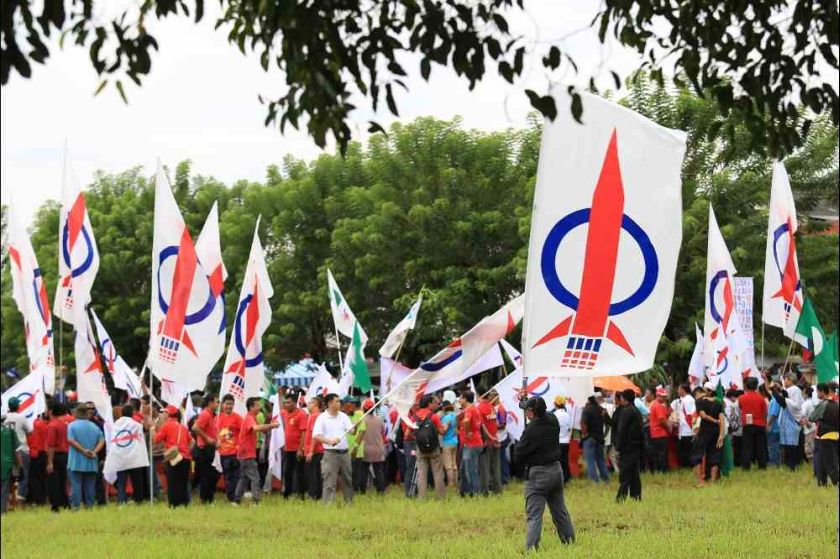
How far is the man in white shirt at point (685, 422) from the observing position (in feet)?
87.5

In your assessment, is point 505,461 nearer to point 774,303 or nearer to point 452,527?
point 774,303

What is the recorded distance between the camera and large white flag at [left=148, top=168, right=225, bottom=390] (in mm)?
20781

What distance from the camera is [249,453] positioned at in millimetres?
21953

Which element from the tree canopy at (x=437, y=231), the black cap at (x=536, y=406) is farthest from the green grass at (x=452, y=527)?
the tree canopy at (x=437, y=231)

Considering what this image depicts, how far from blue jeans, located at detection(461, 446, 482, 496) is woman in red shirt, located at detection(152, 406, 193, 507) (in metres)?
4.39

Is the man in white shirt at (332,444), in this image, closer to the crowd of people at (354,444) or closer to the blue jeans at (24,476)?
the crowd of people at (354,444)

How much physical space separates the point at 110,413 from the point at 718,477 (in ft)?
34.8

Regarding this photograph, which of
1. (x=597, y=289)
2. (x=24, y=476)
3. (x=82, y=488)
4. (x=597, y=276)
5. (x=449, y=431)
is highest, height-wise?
(x=597, y=276)

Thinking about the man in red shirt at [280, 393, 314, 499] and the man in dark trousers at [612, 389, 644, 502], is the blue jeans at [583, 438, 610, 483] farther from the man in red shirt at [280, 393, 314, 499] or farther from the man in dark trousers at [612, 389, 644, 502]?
the man in red shirt at [280, 393, 314, 499]

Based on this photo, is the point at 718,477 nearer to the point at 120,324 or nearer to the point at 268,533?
the point at 268,533

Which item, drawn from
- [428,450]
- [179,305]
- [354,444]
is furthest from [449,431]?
[179,305]

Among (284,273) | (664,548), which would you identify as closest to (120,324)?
(284,273)

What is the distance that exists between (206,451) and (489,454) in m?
4.73

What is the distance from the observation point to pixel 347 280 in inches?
1710
